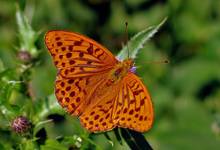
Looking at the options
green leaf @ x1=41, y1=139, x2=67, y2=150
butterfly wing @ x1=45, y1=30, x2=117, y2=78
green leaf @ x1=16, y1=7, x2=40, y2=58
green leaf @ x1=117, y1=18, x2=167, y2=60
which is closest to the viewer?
butterfly wing @ x1=45, y1=30, x2=117, y2=78

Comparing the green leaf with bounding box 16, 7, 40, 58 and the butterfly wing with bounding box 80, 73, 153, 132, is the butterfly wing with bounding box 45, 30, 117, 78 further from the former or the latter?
the green leaf with bounding box 16, 7, 40, 58

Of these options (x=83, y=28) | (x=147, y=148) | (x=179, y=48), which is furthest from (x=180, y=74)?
(x=147, y=148)

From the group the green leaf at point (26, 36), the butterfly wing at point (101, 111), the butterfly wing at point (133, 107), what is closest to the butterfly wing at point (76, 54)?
the butterfly wing at point (101, 111)

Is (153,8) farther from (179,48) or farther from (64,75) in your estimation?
(64,75)

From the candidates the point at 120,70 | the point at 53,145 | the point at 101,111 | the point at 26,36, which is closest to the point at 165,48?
the point at 26,36

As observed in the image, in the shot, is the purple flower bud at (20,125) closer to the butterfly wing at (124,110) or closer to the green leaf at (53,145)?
the green leaf at (53,145)

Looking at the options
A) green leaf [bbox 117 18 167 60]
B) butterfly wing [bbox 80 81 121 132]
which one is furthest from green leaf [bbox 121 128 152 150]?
green leaf [bbox 117 18 167 60]

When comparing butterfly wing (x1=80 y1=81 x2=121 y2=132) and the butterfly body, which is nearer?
butterfly wing (x1=80 y1=81 x2=121 y2=132)

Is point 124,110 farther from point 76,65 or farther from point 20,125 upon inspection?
point 20,125

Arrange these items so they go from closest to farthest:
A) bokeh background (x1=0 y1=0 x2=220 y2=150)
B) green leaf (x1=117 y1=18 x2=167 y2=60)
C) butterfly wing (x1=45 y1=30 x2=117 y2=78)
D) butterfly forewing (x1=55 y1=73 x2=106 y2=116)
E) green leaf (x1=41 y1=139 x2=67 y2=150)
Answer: butterfly forewing (x1=55 y1=73 x2=106 y2=116) → butterfly wing (x1=45 y1=30 x2=117 y2=78) → green leaf (x1=41 y1=139 x2=67 y2=150) → green leaf (x1=117 y1=18 x2=167 y2=60) → bokeh background (x1=0 y1=0 x2=220 y2=150)
